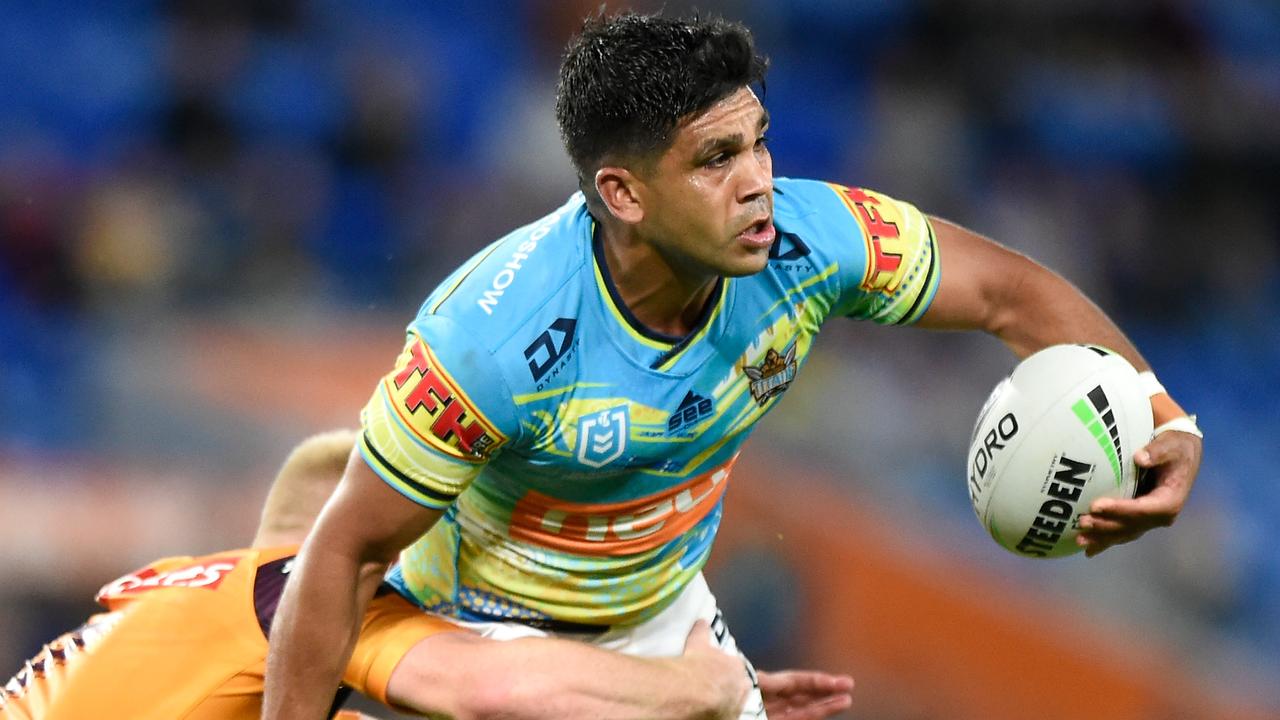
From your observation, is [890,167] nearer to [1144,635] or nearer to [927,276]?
[1144,635]

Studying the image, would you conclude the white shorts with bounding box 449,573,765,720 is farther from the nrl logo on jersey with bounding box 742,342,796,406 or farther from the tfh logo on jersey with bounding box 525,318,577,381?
the tfh logo on jersey with bounding box 525,318,577,381

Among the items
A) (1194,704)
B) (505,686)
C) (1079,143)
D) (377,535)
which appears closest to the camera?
(377,535)

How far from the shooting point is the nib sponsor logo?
11.1 feet

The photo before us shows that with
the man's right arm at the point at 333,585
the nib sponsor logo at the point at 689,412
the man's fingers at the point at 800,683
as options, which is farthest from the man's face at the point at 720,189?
the man's fingers at the point at 800,683

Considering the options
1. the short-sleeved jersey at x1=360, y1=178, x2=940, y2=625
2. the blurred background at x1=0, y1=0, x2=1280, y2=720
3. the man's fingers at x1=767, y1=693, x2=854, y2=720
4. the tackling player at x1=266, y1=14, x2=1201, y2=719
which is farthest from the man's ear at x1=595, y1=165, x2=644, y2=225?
the blurred background at x1=0, y1=0, x2=1280, y2=720

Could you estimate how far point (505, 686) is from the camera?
135 inches

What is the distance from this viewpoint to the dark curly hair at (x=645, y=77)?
311 cm

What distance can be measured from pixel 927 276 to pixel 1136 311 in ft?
19.4

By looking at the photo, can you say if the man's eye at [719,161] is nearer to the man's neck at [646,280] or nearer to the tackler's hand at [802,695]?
the man's neck at [646,280]

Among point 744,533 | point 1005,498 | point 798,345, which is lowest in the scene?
point 744,533

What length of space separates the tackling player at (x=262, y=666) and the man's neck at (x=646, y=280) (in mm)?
774

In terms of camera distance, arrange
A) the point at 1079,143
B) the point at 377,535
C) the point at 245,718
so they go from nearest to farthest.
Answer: the point at 377,535 → the point at 245,718 → the point at 1079,143

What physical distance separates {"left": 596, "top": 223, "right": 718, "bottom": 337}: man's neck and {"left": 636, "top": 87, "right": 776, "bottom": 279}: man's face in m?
0.10

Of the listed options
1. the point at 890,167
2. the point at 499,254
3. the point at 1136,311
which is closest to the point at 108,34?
the point at 890,167
